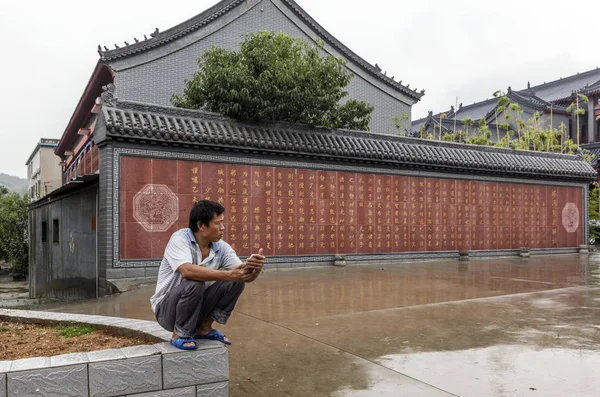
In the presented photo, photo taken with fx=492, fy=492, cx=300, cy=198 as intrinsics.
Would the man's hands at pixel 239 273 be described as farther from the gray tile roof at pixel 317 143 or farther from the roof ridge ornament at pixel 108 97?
the roof ridge ornament at pixel 108 97

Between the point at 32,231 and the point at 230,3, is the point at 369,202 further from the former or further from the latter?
the point at 32,231

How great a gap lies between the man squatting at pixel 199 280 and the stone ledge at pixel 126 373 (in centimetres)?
12

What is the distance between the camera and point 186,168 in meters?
10.0

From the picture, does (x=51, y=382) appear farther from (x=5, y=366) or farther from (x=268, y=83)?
(x=268, y=83)

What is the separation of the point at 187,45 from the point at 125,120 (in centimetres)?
736

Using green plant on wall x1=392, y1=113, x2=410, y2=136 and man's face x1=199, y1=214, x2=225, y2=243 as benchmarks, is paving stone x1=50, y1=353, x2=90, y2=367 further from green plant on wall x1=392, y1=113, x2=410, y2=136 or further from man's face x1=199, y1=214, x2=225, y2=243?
green plant on wall x1=392, y1=113, x2=410, y2=136

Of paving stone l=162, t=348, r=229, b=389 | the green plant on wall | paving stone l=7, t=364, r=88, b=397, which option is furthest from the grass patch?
the green plant on wall

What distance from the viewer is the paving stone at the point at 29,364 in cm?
255

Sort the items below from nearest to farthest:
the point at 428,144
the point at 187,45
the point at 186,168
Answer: the point at 186,168 < the point at 428,144 < the point at 187,45

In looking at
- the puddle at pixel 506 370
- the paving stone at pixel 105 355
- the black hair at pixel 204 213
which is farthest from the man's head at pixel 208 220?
the puddle at pixel 506 370

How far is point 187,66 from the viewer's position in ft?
52.0

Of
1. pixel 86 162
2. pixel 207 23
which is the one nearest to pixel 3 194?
pixel 86 162

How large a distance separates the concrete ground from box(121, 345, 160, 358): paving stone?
2.35 feet

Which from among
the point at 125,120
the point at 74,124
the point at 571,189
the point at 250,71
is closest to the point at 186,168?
the point at 125,120
